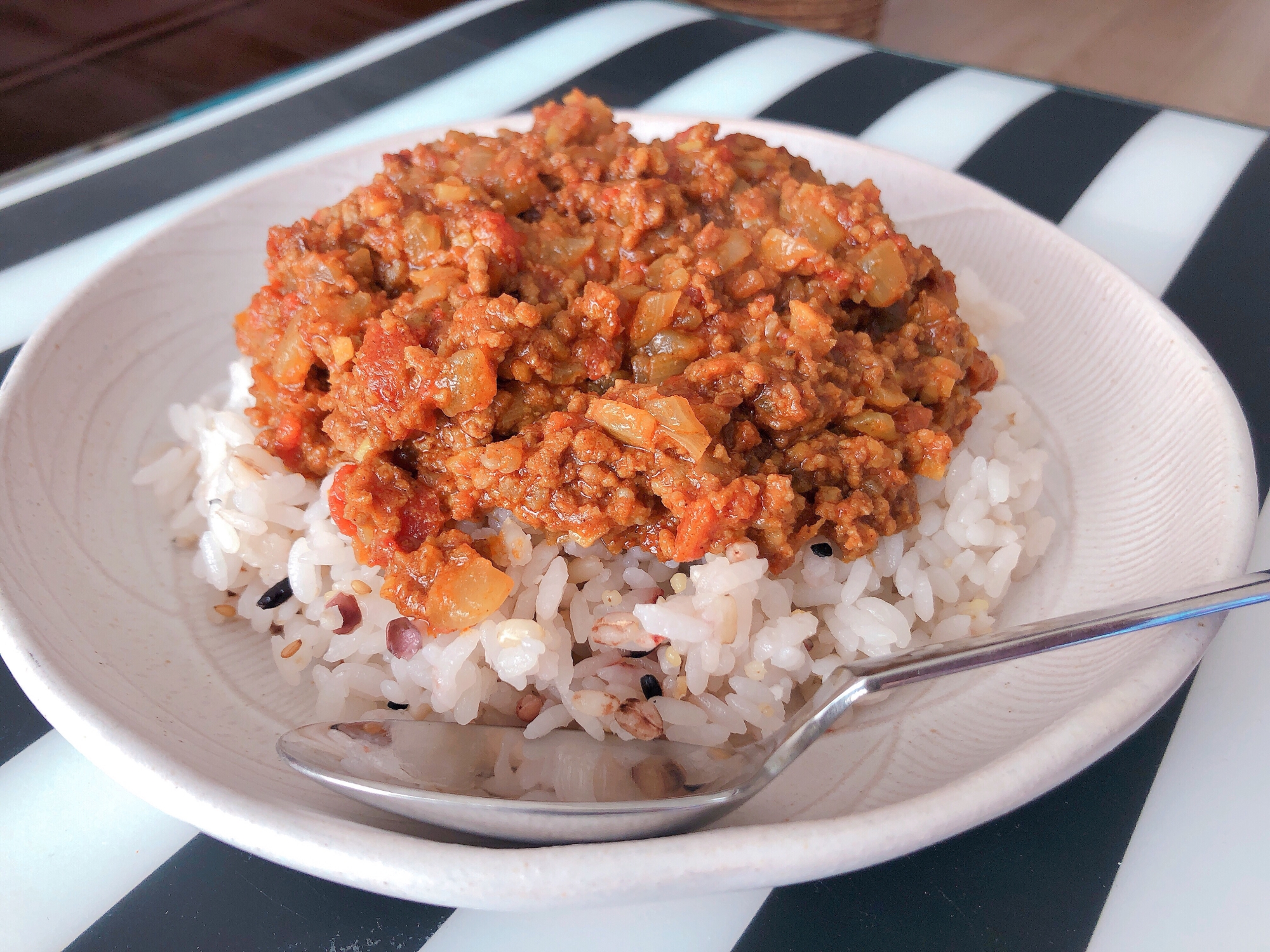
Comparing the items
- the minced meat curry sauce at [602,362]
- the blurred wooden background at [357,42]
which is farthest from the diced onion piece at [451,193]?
the blurred wooden background at [357,42]

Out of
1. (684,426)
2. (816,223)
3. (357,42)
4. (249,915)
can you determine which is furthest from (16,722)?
(357,42)

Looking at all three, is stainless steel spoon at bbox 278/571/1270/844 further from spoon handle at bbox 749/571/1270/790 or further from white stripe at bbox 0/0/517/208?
white stripe at bbox 0/0/517/208

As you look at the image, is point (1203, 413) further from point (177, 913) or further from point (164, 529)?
point (164, 529)

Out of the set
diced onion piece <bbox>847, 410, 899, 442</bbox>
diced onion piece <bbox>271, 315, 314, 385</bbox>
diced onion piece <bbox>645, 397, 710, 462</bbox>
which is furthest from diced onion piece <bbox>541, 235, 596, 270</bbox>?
diced onion piece <bbox>847, 410, 899, 442</bbox>

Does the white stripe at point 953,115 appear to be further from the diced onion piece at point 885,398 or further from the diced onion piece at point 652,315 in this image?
the diced onion piece at point 652,315

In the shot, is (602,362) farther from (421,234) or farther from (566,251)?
(421,234)

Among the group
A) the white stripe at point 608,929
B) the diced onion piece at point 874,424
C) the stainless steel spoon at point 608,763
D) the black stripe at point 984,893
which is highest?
the diced onion piece at point 874,424

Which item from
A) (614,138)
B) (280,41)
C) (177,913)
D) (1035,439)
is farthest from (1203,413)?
(280,41)

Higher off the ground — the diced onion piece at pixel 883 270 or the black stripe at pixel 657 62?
the black stripe at pixel 657 62
